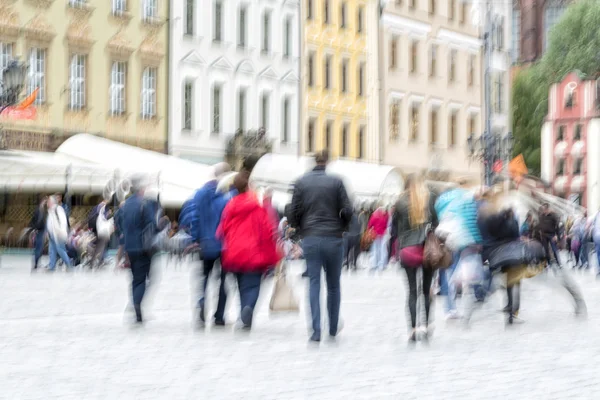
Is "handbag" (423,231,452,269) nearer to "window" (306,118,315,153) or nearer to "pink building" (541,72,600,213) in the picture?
"window" (306,118,315,153)

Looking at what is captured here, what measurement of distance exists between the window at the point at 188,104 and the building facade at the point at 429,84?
1528 cm

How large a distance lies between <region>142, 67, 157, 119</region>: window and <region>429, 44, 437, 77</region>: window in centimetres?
2322

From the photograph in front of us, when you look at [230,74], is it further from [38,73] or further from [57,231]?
[57,231]

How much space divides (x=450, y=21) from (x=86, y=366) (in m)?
65.5

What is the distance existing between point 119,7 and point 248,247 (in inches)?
1431

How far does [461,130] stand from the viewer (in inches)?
3066

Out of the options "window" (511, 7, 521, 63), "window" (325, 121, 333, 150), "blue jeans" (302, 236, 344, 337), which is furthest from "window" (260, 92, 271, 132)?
"window" (511, 7, 521, 63)

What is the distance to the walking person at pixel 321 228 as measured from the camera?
15211mm

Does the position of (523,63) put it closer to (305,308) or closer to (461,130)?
(461,130)

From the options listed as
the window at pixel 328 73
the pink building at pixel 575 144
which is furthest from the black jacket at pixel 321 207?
the pink building at pixel 575 144

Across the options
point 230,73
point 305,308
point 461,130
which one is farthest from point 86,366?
point 461,130

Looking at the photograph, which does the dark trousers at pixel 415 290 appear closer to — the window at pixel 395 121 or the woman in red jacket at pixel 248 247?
the woman in red jacket at pixel 248 247

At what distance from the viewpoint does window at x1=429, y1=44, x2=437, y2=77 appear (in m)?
74.7

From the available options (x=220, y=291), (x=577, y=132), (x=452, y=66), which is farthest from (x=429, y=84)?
(x=220, y=291)
